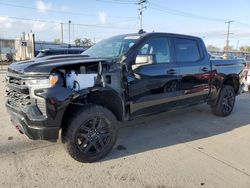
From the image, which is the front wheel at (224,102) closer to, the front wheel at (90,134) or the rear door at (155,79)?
the rear door at (155,79)

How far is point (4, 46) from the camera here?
43094 mm

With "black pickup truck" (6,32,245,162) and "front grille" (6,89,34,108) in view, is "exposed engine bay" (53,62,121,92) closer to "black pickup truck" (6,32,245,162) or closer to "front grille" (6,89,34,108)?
"black pickup truck" (6,32,245,162)

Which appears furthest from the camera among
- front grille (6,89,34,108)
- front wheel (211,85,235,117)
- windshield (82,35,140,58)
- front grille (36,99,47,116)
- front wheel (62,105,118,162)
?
front wheel (211,85,235,117)

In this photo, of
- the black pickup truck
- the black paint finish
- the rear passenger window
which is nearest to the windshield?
the black pickup truck

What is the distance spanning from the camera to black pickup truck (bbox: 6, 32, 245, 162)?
10.4 feet

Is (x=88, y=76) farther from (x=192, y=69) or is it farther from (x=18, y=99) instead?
(x=192, y=69)

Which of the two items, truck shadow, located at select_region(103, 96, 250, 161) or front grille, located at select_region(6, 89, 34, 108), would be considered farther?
truck shadow, located at select_region(103, 96, 250, 161)

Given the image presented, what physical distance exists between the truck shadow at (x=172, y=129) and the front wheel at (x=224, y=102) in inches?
5.7

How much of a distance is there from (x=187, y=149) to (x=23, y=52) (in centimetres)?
2871

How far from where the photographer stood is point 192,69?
4.96m

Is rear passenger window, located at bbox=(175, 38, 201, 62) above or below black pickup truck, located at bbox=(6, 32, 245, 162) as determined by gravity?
above

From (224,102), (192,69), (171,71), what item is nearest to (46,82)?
(171,71)

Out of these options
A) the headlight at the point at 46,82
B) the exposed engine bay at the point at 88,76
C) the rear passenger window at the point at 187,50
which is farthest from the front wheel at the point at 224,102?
the headlight at the point at 46,82

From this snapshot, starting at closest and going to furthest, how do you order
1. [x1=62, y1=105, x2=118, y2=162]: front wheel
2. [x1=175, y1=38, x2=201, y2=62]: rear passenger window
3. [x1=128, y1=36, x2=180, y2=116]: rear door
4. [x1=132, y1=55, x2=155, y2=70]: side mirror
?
[x1=62, y1=105, x2=118, y2=162]: front wheel < [x1=132, y1=55, x2=155, y2=70]: side mirror < [x1=128, y1=36, x2=180, y2=116]: rear door < [x1=175, y1=38, x2=201, y2=62]: rear passenger window
